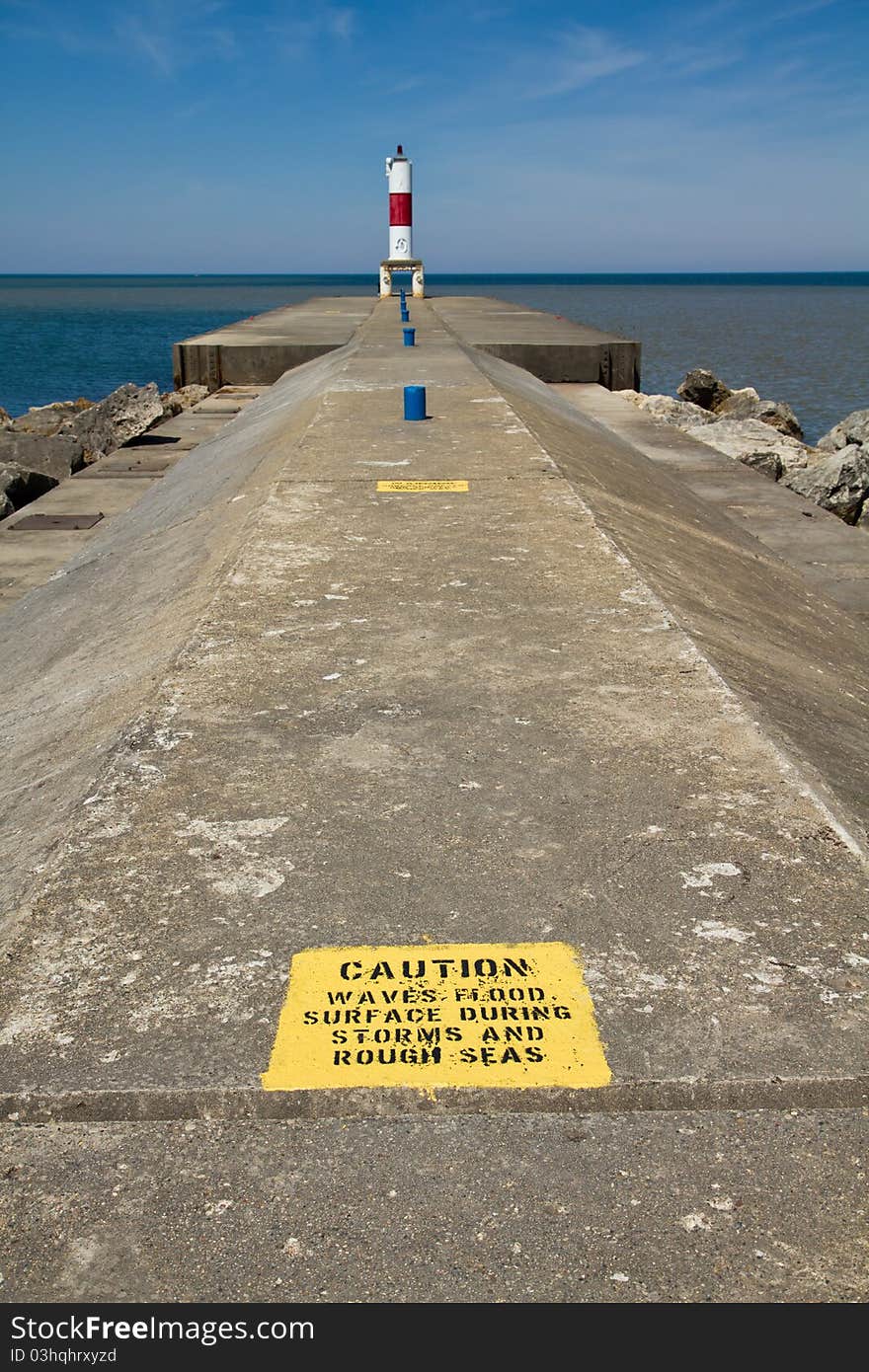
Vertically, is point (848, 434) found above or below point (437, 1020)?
above

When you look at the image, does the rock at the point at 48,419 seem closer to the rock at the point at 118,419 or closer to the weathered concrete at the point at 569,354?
the rock at the point at 118,419

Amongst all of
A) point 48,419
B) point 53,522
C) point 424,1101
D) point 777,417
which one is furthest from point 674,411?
point 424,1101

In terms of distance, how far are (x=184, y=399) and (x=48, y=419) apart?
283 cm

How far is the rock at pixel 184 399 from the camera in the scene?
15832mm

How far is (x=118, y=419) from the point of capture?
13.9m

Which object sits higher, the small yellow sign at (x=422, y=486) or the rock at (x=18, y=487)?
the small yellow sign at (x=422, y=486)

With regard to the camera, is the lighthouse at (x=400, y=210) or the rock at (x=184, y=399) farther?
the lighthouse at (x=400, y=210)

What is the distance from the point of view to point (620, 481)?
7879mm

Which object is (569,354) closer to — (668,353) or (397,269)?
(397,269)

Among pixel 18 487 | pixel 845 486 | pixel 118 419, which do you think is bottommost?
pixel 845 486

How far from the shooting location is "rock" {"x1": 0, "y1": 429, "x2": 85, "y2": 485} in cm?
1196

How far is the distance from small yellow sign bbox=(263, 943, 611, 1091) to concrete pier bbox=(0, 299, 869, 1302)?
0.03 m

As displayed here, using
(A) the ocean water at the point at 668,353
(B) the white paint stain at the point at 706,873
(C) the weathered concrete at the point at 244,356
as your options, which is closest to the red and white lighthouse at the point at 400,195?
(A) the ocean water at the point at 668,353

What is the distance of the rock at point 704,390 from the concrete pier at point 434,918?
55.8ft
